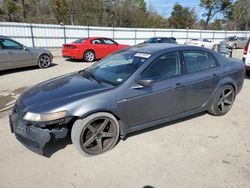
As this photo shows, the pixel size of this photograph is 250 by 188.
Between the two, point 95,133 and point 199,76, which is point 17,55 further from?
point 199,76

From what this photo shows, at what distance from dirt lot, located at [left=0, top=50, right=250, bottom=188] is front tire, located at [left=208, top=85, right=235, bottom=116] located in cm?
41

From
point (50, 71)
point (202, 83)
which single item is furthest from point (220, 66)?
point (50, 71)

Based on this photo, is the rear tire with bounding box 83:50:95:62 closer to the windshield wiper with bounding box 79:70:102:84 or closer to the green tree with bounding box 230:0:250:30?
the windshield wiper with bounding box 79:70:102:84

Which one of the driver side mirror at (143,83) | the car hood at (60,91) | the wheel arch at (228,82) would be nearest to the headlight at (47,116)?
the car hood at (60,91)

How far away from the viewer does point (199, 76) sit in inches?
156

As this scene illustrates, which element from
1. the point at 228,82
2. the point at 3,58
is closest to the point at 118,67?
the point at 228,82

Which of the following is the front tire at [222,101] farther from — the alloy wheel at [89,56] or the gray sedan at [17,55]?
the alloy wheel at [89,56]

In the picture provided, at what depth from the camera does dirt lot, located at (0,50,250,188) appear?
2695mm

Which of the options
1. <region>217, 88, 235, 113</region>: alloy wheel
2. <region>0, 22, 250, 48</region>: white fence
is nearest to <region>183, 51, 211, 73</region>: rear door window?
<region>217, 88, 235, 113</region>: alloy wheel

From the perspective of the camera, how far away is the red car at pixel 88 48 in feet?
39.1

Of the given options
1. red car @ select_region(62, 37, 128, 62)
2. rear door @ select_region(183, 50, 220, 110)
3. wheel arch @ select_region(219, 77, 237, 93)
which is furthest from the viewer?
red car @ select_region(62, 37, 128, 62)

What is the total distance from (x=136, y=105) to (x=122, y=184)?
1160 mm

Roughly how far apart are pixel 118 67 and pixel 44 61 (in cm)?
717

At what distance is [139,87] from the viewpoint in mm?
3289
